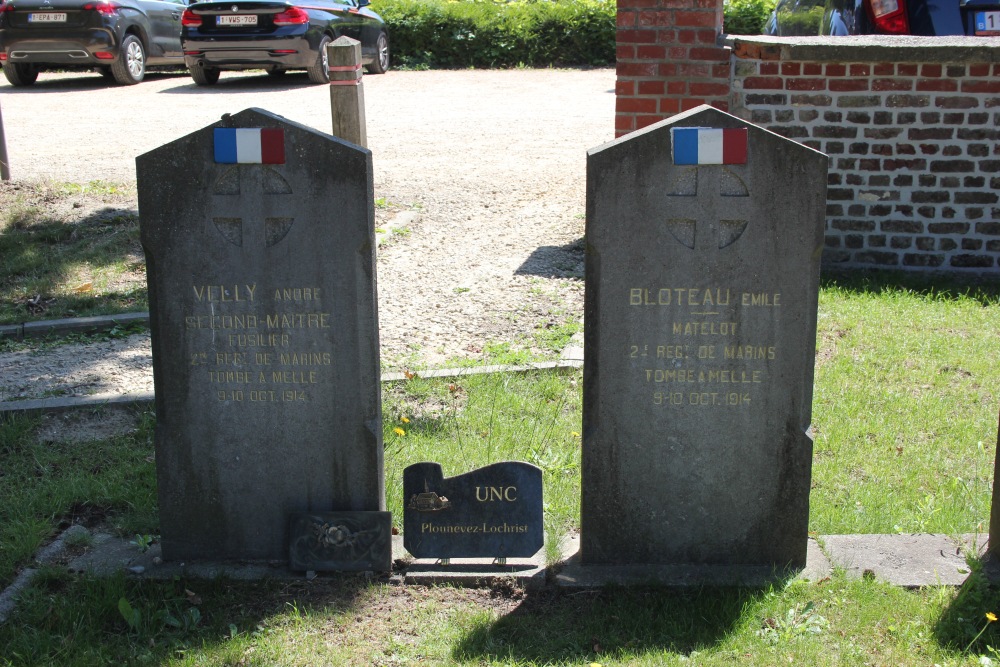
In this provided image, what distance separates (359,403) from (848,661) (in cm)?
181

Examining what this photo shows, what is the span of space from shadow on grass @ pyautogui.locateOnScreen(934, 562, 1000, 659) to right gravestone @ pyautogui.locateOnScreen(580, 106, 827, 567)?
53cm

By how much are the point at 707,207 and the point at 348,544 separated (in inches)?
67.4

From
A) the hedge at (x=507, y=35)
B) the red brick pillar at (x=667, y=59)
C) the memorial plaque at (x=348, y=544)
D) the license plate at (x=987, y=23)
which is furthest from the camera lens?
the hedge at (x=507, y=35)

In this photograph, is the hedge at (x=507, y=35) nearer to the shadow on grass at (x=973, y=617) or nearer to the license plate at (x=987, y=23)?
the license plate at (x=987, y=23)

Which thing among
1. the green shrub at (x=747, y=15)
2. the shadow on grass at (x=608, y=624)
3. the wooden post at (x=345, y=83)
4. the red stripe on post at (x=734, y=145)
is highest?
the green shrub at (x=747, y=15)

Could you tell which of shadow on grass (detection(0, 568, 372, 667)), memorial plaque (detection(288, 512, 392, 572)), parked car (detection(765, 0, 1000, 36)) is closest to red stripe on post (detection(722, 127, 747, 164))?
memorial plaque (detection(288, 512, 392, 572))

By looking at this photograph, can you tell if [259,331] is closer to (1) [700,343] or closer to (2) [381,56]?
(1) [700,343]

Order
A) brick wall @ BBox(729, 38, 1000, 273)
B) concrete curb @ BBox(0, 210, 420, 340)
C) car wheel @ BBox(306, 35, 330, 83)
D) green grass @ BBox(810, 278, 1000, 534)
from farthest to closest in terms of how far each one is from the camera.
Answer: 1. car wheel @ BBox(306, 35, 330, 83)
2. brick wall @ BBox(729, 38, 1000, 273)
3. concrete curb @ BBox(0, 210, 420, 340)
4. green grass @ BBox(810, 278, 1000, 534)

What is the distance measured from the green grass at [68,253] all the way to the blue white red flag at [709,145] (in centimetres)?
450

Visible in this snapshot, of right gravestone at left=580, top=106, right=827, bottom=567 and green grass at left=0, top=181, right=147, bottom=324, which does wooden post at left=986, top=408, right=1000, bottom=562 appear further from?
green grass at left=0, top=181, right=147, bottom=324

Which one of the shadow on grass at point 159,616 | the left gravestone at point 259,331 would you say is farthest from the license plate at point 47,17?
the shadow on grass at point 159,616

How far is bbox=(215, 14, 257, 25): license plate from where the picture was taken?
16562 millimetres

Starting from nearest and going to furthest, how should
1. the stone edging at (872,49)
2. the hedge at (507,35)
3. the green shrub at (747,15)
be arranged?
the stone edging at (872,49) → the green shrub at (747,15) → the hedge at (507,35)

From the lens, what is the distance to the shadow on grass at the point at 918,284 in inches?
280
